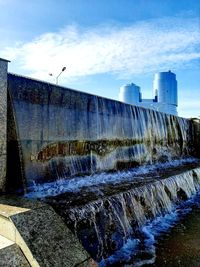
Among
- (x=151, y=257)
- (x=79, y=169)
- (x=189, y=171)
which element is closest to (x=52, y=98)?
(x=79, y=169)

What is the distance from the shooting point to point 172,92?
145 metres

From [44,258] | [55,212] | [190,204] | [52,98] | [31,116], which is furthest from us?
[190,204]

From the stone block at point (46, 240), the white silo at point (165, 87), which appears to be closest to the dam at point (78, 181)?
the stone block at point (46, 240)

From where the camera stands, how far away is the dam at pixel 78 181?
359 centimetres

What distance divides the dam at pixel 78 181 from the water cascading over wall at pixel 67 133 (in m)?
0.02

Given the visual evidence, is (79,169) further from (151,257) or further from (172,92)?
(172,92)

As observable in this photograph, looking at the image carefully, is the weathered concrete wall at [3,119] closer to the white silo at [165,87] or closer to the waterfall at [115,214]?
the waterfall at [115,214]

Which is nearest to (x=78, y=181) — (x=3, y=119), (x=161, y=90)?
(x=3, y=119)

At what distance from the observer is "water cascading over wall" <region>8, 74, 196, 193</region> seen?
217 inches

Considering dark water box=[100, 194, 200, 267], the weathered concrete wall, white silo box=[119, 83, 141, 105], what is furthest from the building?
the weathered concrete wall

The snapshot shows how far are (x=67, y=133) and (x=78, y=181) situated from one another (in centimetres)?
110

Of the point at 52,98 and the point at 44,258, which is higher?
the point at 52,98

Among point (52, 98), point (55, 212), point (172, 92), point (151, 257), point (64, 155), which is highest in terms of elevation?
point (172, 92)

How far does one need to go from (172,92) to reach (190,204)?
468 ft
